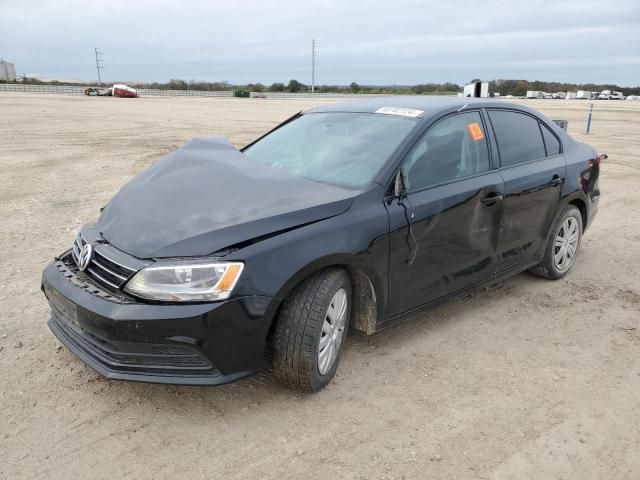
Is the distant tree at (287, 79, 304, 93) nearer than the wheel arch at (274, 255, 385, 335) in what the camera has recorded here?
No

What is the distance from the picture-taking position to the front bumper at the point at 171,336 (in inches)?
101

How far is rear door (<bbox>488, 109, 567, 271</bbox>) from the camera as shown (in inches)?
162

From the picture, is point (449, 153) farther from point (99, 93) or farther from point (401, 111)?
point (99, 93)

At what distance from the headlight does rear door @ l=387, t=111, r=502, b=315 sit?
3.50 feet

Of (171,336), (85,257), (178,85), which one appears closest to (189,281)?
(171,336)

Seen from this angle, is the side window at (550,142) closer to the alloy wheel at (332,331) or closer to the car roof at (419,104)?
the car roof at (419,104)

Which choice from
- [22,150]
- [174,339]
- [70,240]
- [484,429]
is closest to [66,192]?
[70,240]

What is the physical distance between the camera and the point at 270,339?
2875 mm

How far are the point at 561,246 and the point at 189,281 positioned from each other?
356cm

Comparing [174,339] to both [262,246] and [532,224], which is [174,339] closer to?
[262,246]

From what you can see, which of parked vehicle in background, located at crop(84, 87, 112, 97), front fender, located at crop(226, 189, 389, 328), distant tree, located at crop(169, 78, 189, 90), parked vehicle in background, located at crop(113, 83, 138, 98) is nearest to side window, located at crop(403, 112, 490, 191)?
front fender, located at crop(226, 189, 389, 328)

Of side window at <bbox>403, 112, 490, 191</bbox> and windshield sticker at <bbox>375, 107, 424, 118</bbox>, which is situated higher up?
windshield sticker at <bbox>375, 107, 424, 118</bbox>

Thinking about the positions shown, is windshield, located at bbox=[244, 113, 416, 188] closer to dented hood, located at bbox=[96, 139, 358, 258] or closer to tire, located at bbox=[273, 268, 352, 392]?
dented hood, located at bbox=[96, 139, 358, 258]

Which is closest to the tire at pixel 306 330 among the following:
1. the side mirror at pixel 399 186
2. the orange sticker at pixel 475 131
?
the side mirror at pixel 399 186
